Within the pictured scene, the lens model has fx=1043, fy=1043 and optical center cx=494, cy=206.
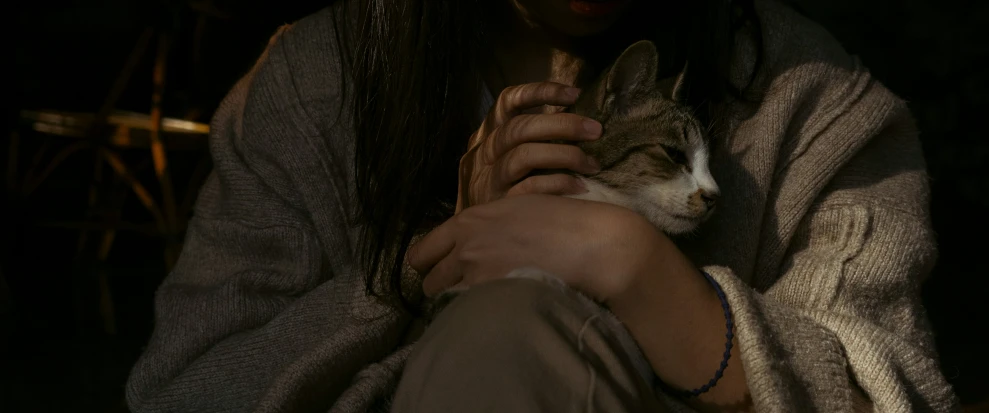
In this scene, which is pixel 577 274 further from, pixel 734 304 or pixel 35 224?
pixel 35 224

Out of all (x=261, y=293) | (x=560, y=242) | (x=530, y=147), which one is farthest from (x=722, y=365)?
(x=261, y=293)

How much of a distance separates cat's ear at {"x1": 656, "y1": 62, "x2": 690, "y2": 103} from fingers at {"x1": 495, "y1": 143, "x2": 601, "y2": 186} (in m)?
0.16

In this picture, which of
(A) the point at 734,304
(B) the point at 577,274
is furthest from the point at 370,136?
(A) the point at 734,304

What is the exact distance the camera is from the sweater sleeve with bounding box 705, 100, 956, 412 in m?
1.11

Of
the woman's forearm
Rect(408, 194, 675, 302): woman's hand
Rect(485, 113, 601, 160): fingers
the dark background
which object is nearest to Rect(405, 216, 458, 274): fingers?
Rect(408, 194, 675, 302): woman's hand

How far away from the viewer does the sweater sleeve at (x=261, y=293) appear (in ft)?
4.39

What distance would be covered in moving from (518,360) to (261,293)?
63 centimetres

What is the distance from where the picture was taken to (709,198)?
1.25m

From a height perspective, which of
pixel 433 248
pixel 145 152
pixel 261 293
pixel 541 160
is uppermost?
pixel 541 160

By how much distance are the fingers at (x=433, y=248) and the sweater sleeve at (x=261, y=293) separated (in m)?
0.10

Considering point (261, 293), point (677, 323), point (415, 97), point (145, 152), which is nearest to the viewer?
point (677, 323)

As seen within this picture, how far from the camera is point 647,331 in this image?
1.10 metres

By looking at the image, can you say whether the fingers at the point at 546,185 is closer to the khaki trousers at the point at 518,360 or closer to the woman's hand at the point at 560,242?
the woman's hand at the point at 560,242

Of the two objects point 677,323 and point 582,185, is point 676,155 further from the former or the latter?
point 677,323
